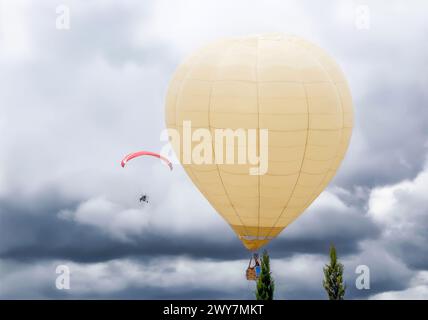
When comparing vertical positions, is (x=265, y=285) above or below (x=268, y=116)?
below

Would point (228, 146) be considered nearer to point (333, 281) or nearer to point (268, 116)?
point (268, 116)

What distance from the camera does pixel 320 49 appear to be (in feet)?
124

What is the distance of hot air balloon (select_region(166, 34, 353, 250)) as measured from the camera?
35.3m

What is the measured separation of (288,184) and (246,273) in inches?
177

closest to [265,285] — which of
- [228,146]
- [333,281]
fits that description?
[333,281]

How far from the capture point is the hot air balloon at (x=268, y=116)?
35.3m

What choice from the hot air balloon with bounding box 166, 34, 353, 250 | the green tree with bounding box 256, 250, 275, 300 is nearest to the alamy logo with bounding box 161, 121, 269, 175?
the hot air balloon with bounding box 166, 34, 353, 250

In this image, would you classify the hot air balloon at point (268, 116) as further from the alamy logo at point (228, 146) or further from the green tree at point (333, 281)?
the green tree at point (333, 281)

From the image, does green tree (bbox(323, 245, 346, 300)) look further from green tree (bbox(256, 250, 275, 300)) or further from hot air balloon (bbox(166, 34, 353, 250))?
hot air balloon (bbox(166, 34, 353, 250))

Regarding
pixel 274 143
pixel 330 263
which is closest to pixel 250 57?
pixel 274 143

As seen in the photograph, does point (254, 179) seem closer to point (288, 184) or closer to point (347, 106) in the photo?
point (288, 184)

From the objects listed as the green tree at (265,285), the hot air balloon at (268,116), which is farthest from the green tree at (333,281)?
the hot air balloon at (268,116)

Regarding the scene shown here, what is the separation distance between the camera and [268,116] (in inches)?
1385

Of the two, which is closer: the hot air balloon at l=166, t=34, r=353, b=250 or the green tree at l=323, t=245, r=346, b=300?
the hot air balloon at l=166, t=34, r=353, b=250
